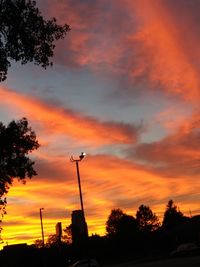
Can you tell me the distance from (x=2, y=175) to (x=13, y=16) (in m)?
9.73

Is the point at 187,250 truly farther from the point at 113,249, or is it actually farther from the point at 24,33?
the point at 24,33

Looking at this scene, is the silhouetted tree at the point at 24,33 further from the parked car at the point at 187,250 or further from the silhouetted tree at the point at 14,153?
the parked car at the point at 187,250

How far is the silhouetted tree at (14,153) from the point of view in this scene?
878 inches

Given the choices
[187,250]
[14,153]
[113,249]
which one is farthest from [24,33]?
[113,249]

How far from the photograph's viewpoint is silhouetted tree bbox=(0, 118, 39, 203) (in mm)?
22297

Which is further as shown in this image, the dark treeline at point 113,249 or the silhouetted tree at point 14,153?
the dark treeline at point 113,249

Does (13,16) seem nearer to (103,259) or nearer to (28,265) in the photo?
(28,265)

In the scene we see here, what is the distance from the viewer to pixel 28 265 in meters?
84.4

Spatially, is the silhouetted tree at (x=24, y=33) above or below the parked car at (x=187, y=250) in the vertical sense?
above

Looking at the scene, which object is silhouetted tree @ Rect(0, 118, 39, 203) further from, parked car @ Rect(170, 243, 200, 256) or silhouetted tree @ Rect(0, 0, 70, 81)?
parked car @ Rect(170, 243, 200, 256)

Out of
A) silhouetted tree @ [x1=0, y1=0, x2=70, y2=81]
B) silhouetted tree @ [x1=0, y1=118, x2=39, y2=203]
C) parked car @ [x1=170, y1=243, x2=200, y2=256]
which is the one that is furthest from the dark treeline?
silhouetted tree @ [x1=0, y1=0, x2=70, y2=81]

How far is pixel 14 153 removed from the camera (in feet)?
74.4

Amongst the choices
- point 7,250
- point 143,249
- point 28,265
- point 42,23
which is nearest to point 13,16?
point 42,23

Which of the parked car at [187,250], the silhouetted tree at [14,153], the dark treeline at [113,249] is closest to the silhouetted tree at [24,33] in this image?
the silhouetted tree at [14,153]
